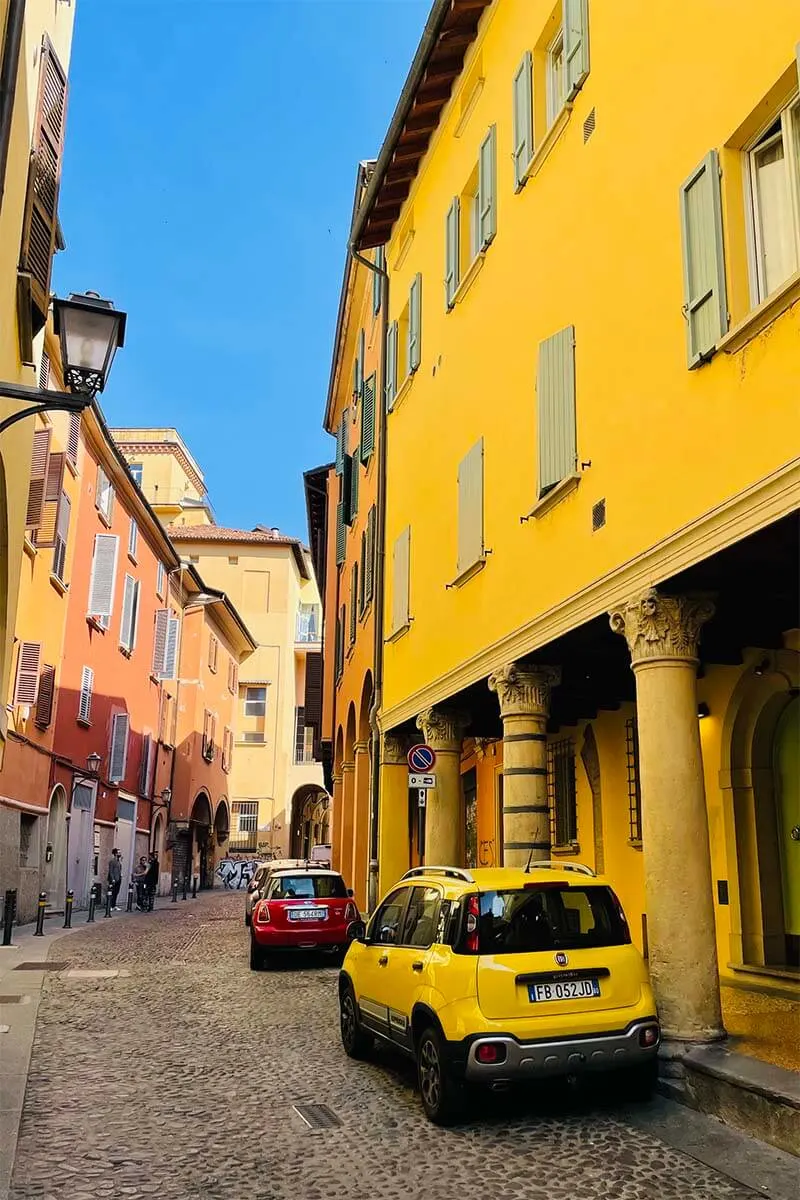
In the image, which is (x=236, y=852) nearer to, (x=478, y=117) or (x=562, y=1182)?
(x=478, y=117)

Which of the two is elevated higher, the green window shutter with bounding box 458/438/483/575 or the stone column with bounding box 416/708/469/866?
the green window shutter with bounding box 458/438/483/575

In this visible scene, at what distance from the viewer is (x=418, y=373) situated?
17734 millimetres

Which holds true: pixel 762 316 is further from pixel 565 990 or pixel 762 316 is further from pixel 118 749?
pixel 118 749

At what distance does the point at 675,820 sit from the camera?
318 inches

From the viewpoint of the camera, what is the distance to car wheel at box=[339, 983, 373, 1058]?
8922 millimetres

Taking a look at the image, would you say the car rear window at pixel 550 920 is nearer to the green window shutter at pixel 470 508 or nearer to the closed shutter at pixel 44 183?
the green window shutter at pixel 470 508

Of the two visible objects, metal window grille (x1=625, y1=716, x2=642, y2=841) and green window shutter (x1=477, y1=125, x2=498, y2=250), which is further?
metal window grille (x1=625, y1=716, x2=642, y2=841)

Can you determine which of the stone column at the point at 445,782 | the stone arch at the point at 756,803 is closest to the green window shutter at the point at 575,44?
the stone arch at the point at 756,803

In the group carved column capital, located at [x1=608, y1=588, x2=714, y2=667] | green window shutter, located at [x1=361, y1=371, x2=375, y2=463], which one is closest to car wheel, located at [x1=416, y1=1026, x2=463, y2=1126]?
carved column capital, located at [x1=608, y1=588, x2=714, y2=667]

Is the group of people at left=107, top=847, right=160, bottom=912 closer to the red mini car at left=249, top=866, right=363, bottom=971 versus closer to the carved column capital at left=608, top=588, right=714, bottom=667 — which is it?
the red mini car at left=249, top=866, right=363, bottom=971

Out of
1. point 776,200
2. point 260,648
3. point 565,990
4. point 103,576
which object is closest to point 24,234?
point 776,200

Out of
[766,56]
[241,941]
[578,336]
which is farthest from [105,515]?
[766,56]

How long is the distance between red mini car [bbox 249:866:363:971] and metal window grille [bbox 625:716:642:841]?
171 inches

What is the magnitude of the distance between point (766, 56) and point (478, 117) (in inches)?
331
